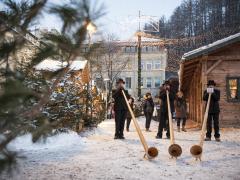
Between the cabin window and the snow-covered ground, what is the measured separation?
22.3 ft

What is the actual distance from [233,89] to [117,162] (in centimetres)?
1084

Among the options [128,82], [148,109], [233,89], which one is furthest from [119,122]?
[128,82]

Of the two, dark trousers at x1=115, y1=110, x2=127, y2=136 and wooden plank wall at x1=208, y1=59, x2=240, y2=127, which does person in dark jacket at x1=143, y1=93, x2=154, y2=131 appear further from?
dark trousers at x1=115, y1=110, x2=127, y2=136

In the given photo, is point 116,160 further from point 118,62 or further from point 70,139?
point 118,62

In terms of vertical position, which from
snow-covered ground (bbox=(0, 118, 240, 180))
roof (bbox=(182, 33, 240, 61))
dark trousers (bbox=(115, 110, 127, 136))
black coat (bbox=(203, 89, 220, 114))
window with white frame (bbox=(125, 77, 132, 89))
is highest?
roof (bbox=(182, 33, 240, 61))

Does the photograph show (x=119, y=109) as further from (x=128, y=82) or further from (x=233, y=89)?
(x=128, y=82)

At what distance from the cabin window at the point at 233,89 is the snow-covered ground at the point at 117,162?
6785 mm

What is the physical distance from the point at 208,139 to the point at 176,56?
3091 centimetres

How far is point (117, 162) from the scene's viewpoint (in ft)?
28.3

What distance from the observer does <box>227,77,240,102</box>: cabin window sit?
59.1 feet

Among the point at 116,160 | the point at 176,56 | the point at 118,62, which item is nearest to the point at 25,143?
the point at 116,160

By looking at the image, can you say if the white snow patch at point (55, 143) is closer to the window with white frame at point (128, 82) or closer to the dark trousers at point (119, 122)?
the dark trousers at point (119, 122)

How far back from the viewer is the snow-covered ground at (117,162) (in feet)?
24.3

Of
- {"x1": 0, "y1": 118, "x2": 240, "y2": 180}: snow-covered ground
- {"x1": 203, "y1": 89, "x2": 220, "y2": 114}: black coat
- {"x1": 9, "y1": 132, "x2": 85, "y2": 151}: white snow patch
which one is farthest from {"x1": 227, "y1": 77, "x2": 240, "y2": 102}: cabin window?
{"x1": 9, "y1": 132, "x2": 85, "y2": 151}: white snow patch
